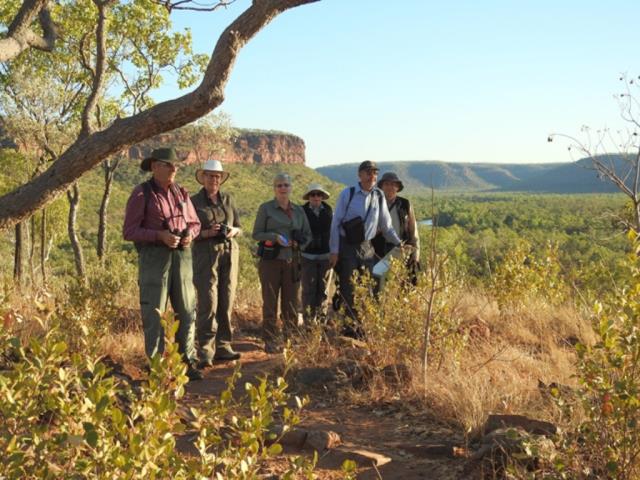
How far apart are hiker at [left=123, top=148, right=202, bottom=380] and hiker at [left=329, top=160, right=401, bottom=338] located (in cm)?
179

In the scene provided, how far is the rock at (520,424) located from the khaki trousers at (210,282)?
9.84 ft

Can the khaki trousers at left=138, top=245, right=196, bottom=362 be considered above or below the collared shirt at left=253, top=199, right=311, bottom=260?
below

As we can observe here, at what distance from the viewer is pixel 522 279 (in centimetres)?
766

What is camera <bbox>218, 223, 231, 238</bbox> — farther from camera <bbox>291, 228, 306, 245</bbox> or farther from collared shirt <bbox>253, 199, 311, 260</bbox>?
camera <bbox>291, 228, 306, 245</bbox>

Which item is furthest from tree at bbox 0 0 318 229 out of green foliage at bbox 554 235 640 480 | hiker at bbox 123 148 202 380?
green foliage at bbox 554 235 640 480

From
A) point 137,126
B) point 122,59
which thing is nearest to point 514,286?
point 137,126

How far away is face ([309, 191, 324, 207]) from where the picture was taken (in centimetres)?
703

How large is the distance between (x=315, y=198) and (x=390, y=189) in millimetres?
833

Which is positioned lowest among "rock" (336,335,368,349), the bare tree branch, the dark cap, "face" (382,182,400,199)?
"rock" (336,335,368,349)

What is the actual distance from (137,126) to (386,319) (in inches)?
105

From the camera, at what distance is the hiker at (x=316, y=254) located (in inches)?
272

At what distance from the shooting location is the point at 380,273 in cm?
634

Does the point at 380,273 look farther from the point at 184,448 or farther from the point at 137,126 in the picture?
the point at 137,126

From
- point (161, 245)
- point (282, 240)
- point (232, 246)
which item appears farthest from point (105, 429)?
point (282, 240)
